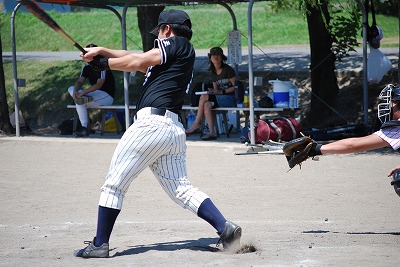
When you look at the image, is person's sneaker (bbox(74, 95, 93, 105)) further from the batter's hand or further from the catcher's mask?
the catcher's mask

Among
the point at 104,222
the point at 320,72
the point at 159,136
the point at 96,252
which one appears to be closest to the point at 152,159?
the point at 159,136

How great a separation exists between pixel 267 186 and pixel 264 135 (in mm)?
3144

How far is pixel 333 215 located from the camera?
306 inches

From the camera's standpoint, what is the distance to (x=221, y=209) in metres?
8.26

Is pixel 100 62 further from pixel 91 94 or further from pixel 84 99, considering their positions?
pixel 91 94

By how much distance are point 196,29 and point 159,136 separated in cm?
2397

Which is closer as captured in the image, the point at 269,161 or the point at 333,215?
the point at 333,215

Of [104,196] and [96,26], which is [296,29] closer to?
[96,26]

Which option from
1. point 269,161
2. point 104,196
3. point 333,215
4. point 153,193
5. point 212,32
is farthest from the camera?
point 212,32

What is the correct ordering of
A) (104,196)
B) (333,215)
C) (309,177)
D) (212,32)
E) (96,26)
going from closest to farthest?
(104,196) → (333,215) → (309,177) → (212,32) → (96,26)

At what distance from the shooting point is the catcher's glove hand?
6439 millimetres

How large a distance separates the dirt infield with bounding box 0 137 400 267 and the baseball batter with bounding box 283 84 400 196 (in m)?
0.71

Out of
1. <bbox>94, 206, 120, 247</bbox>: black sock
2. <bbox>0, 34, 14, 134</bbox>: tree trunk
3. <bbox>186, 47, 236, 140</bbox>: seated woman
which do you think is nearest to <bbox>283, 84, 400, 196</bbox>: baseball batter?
<bbox>94, 206, 120, 247</bbox>: black sock

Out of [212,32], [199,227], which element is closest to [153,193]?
[199,227]
